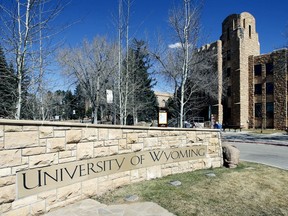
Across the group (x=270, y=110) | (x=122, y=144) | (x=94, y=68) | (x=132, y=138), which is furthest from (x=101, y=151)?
(x=270, y=110)

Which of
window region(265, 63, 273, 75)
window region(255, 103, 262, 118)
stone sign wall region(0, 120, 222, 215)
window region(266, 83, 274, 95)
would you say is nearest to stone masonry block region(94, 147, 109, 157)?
stone sign wall region(0, 120, 222, 215)

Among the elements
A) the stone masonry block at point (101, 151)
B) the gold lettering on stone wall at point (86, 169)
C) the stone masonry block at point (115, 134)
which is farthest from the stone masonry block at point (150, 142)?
the stone masonry block at point (101, 151)

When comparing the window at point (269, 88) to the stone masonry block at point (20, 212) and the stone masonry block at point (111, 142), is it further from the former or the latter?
the stone masonry block at point (20, 212)

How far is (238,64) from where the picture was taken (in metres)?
39.6

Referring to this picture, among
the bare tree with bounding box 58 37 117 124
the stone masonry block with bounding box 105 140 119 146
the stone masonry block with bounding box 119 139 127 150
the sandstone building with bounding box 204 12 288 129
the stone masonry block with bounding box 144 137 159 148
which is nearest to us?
the stone masonry block with bounding box 105 140 119 146

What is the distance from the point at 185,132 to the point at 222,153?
201 cm

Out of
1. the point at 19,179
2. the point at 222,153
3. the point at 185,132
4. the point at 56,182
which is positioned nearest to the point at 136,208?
the point at 56,182

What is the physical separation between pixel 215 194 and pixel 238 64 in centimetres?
3737

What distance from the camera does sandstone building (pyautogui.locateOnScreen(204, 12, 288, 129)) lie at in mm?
37312

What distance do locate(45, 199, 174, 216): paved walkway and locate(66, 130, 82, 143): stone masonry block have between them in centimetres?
115

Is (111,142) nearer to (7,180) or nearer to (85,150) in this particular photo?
(85,150)

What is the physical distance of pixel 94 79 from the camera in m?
24.8

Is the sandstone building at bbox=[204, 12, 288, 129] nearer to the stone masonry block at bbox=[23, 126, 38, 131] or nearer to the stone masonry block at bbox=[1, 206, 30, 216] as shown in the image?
the stone masonry block at bbox=[23, 126, 38, 131]

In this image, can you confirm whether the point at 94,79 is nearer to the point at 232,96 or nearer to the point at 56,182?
the point at 56,182
